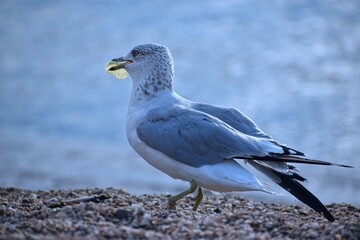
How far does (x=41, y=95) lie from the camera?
13461mm

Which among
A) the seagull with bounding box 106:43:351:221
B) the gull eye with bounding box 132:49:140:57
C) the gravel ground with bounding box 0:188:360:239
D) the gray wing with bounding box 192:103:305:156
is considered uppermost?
the gull eye with bounding box 132:49:140:57

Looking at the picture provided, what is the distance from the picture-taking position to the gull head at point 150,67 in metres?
6.99

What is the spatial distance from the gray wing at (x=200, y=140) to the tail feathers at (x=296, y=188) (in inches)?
11.7

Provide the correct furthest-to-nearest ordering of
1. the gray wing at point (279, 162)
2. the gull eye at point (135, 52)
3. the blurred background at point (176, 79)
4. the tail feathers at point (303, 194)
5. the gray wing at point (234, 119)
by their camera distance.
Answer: the blurred background at point (176, 79), the gull eye at point (135, 52), the gray wing at point (234, 119), the tail feathers at point (303, 194), the gray wing at point (279, 162)

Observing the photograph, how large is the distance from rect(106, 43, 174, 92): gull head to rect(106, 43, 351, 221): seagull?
0.36 meters

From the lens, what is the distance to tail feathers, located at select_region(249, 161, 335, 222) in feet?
19.9

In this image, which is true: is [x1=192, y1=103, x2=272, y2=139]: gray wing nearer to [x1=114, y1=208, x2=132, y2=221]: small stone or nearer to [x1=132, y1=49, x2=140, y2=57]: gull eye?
[x1=132, y1=49, x2=140, y2=57]: gull eye

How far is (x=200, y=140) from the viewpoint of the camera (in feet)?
20.3

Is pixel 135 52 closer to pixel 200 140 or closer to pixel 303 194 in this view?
pixel 200 140

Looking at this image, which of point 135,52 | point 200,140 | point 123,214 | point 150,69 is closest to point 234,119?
point 200,140

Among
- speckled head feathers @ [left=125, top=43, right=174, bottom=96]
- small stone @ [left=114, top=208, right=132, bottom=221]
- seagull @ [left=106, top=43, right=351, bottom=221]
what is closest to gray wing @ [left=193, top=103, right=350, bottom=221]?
seagull @ [left=106, top=43, right=351, bottom=221]

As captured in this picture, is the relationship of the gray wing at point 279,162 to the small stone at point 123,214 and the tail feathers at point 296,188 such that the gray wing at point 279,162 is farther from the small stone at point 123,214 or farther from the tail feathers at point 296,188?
the small stone at point 123,214

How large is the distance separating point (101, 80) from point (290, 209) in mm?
7730

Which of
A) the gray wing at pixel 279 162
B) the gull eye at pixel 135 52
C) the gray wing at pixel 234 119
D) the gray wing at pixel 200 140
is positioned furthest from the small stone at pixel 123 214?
the gull eye at pixel 135 52
